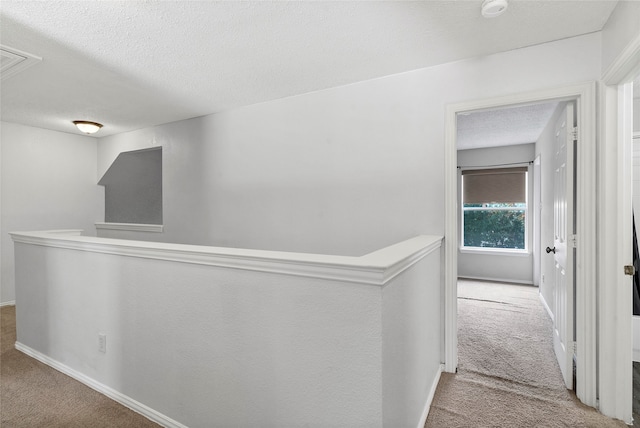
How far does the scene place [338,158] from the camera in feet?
9.19

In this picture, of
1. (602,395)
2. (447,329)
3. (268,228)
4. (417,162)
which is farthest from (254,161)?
(602,395)

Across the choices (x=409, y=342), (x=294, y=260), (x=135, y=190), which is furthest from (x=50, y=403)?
(x=135, y=190)

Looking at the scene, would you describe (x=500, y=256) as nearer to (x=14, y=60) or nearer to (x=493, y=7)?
(x=493, y=7)

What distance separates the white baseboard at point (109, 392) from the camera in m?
1.73

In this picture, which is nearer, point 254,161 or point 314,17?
point 314,17

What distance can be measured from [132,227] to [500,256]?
571cm

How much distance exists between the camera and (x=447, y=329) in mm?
2348

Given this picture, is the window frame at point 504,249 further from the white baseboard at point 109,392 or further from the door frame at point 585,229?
the white baseboard at point 109,392

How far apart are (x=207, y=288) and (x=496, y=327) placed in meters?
2.98

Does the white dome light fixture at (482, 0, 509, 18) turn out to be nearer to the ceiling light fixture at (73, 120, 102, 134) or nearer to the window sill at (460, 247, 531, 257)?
the ceiling light fixture at (73, 120, 102, 134)

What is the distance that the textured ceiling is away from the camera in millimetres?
3461

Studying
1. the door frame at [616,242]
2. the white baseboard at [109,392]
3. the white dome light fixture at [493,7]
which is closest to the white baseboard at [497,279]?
the door frame at [616,242]

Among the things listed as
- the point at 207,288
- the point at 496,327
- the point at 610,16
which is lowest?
the point at 496,327

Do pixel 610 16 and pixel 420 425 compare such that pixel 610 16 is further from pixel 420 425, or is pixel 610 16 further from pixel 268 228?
pixel 268 228
